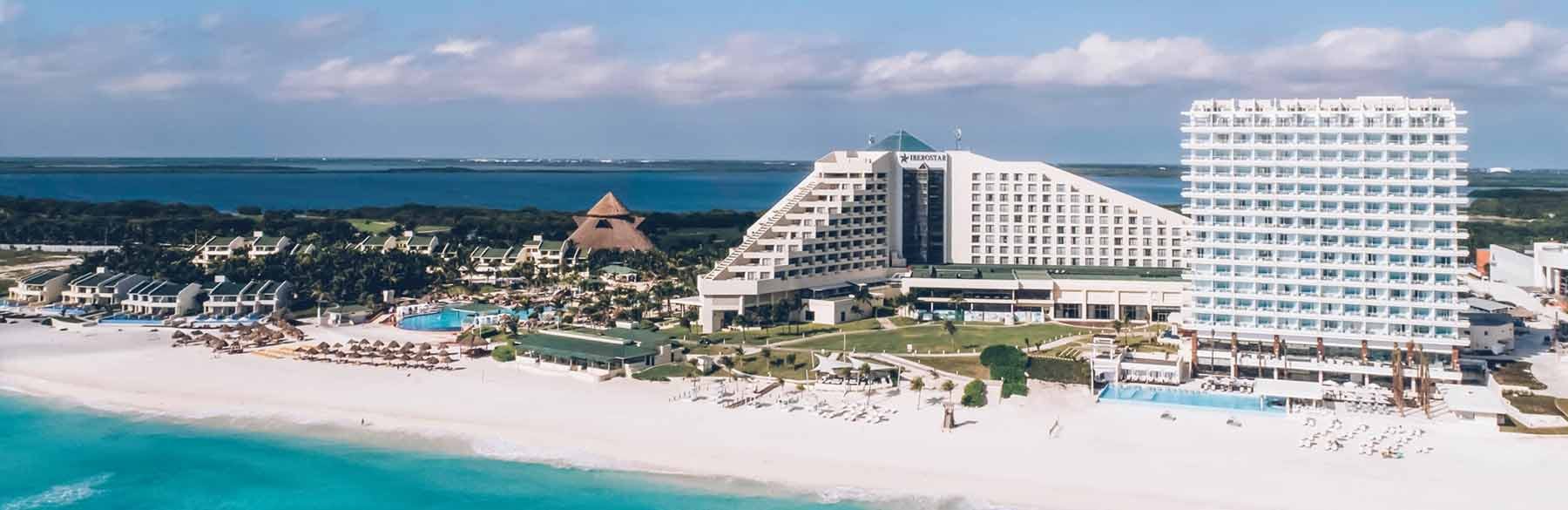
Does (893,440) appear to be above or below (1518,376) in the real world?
below

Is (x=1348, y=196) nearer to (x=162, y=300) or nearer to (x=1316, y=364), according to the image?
(x=1316, y=364)

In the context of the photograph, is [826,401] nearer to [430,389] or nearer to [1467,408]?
[430,389]

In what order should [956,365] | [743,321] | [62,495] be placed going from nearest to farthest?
1. [62,495]
2. [956,365]
3. [743,321]

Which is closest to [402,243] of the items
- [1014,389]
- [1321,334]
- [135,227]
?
[135,227]

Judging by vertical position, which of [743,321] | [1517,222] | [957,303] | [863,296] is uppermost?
[1517,222]

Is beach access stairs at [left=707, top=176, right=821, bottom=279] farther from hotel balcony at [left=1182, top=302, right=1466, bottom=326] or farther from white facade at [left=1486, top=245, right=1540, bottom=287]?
white facade at [left=1486, top=245, right=1540, bottom=287]

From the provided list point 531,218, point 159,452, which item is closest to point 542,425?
point 159,452

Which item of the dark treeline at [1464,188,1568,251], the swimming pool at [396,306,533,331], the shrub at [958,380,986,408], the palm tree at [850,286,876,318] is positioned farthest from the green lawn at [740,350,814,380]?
the dark treeline at [1464,188,1568,251]

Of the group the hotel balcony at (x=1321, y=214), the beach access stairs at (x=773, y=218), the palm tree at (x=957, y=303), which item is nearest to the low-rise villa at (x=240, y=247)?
the beach access stairs at (x=773, y=218)
